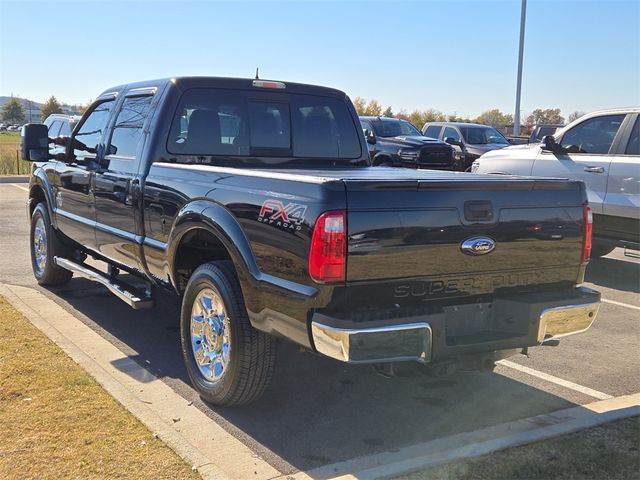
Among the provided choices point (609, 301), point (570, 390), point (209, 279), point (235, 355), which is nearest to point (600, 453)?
point (570, 390)

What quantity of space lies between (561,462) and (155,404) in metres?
2.38

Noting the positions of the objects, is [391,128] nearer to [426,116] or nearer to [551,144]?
[551,144]

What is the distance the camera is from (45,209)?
7020mm

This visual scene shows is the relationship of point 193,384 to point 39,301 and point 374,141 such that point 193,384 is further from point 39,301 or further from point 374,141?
point 374,141

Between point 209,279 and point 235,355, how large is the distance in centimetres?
50

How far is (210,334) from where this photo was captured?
13.9 ft

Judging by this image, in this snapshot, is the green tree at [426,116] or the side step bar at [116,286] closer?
the side step bar at [116,286]

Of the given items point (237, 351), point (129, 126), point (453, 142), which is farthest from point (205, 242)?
point (453, 142)

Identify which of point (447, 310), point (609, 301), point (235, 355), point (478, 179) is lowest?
point (609, 301)

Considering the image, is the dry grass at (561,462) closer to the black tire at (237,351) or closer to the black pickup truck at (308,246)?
the black pickup truck at (308,246)

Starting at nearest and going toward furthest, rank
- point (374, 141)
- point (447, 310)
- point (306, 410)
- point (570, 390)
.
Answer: point (447, 310), point (306, 410), point (570, 390), point (374, 141)

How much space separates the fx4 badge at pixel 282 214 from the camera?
11.1 ft

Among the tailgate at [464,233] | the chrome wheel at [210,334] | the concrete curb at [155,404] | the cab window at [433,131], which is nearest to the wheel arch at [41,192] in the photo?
the concrete curb at [155,404]

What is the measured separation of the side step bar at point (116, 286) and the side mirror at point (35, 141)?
103 centimetres
